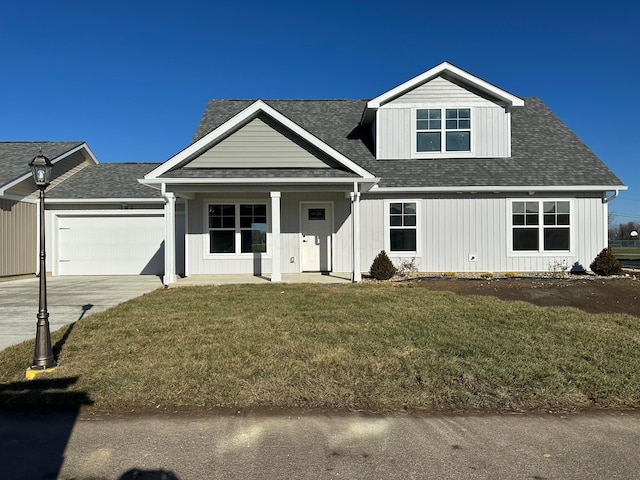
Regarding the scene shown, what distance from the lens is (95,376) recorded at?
488 cm

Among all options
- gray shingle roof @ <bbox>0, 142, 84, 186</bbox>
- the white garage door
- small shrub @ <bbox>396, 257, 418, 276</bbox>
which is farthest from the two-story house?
gray shingle roof @ <bbox>0, 142, 84, 186</bbox>

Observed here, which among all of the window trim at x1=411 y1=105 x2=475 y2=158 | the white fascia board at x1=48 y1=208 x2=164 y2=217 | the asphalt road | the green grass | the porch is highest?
the window trim at x1=411 y1=105 x2=475 y2=158

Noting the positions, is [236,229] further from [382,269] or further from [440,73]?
[440,73]

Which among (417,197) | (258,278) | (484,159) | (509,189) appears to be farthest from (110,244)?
(509,189)

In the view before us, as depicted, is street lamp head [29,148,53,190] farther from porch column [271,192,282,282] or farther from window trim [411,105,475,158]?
window trim [411,105,475,158]

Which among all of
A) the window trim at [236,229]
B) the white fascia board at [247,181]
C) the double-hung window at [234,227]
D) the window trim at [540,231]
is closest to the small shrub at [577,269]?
the window trim at [540,231]

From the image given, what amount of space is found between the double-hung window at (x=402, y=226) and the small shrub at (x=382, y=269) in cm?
140

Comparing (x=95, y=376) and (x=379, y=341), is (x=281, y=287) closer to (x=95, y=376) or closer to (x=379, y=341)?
(x=379, y=341)

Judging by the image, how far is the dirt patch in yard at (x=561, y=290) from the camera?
8.65 meters

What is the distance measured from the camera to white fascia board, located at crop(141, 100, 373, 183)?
11500 millimetres

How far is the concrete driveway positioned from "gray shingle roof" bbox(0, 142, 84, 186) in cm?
353

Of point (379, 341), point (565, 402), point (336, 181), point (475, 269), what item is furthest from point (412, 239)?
point (565, 402)

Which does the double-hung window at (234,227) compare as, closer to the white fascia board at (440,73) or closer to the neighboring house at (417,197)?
the neighboring house at (417,197)

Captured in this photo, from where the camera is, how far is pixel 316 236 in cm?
1396
